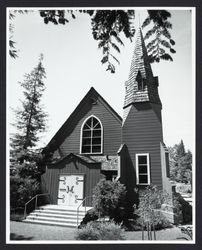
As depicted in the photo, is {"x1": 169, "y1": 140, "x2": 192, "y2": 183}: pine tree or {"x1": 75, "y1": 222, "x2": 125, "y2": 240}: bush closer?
{"x1": 75, "y1": 222, "x2": 125, "y2": 240}: bush

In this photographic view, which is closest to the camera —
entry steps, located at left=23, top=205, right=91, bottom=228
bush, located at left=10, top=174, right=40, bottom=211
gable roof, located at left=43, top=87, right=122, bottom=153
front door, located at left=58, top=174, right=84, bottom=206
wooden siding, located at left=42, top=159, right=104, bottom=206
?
entry steps, located at left=23, top=205, right=91, bottom=228

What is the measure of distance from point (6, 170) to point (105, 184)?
5.36m

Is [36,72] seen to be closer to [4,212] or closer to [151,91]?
[151,91]

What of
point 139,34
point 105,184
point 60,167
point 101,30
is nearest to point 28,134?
point 60,167

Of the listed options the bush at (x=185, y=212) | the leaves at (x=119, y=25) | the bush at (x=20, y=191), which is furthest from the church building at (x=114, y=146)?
the leaves at (x=119, y=25)

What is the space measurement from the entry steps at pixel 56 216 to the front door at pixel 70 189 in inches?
21.3

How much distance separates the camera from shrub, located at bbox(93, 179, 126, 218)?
9680 mm

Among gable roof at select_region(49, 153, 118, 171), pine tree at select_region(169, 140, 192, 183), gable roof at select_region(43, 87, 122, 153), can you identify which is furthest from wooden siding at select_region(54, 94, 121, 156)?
pine tree at select_region(169, 140, 192, 183)

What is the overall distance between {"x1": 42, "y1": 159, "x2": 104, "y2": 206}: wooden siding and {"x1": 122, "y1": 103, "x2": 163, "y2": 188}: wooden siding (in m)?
1.94

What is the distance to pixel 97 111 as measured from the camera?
14.5 m

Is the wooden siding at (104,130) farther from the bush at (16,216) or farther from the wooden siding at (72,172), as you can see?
the bush at (16,216)

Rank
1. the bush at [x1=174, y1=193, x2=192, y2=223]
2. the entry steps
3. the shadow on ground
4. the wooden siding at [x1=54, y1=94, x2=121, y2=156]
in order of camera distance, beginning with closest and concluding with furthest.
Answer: the shadow on ground
the entry steps
the bush at [x1=174, y1=193, x2=192, y2=223]
the wooden siding at [x1=54, y1=94, x2=121, y2=156]

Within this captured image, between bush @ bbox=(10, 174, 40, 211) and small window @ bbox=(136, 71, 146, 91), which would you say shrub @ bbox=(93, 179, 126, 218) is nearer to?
bush @ bbox=(10, 174, 40, 211)

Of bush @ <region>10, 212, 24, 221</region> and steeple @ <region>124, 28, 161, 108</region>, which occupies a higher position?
steeple @ <region>124, 28, 161, 108</region>
